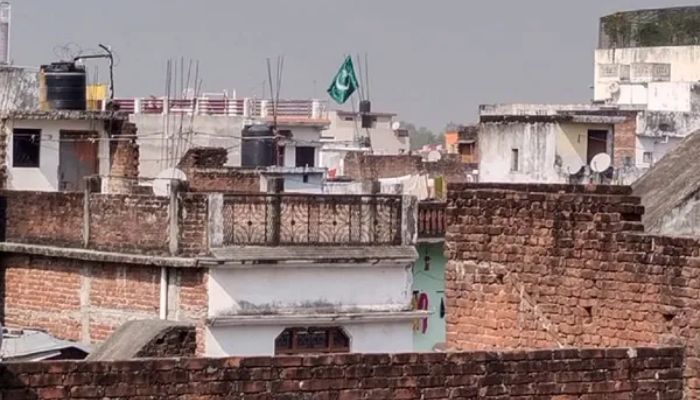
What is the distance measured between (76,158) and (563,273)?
85.3 ft

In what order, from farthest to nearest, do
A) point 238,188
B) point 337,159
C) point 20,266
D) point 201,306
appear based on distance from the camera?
point 337,159, point 238,188, point 20,266, point 201,306

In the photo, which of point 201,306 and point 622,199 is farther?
point 201,306

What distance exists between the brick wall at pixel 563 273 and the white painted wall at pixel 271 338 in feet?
44.1

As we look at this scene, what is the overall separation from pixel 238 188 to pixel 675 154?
23.5 meters

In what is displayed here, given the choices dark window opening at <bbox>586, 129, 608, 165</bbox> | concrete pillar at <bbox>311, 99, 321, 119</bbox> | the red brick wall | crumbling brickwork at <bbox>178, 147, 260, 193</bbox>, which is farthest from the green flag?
the red brick wall

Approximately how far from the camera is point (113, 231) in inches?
1208

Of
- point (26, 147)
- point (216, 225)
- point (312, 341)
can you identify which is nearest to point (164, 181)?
point (26, 147)

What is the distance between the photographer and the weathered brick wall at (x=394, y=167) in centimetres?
5569

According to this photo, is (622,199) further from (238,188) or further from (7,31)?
(7,31)

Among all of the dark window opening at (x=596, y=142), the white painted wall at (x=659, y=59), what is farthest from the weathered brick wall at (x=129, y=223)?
the white painted wall at (x=659, y=59)

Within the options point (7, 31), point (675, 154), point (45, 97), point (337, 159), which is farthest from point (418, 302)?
point (337, 159)

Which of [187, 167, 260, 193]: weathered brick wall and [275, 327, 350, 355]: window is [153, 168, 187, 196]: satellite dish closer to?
[187, 167, 260, 193]: weathered brick wall

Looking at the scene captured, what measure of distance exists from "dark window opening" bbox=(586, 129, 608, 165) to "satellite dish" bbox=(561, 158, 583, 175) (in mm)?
382

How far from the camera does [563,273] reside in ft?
46.0
